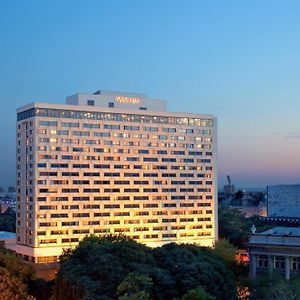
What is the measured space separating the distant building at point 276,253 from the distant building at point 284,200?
85.5m

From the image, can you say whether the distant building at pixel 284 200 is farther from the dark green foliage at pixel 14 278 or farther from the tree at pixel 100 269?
the tree at pixel 100 269

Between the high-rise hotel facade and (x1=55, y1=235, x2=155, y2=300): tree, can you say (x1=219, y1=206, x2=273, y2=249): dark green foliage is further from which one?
(x1=55, y1=235, x2=155, y2=300): tree

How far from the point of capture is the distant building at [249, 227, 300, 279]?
9819 cm

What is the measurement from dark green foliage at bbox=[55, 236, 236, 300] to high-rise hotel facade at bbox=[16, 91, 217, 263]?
68.9m

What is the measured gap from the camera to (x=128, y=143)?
169375mm

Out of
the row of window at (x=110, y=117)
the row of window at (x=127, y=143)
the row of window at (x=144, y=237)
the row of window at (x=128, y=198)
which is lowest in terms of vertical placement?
the row of window at (x=144, y=237)

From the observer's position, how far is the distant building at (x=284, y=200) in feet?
620

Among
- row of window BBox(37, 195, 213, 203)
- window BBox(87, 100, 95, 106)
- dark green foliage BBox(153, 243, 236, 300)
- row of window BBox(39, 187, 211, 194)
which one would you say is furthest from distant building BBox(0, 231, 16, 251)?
dark green foliage BBox(153, 243, 236, 300)

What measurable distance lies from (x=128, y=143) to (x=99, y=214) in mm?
20325

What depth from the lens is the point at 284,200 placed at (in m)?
195

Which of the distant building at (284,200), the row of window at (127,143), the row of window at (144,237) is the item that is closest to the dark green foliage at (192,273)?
the row of window at (144,237)

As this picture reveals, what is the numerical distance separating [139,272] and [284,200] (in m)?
125

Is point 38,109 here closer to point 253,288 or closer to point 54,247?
point 54,247

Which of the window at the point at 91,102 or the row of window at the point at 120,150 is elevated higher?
the window at the point at 91,102
